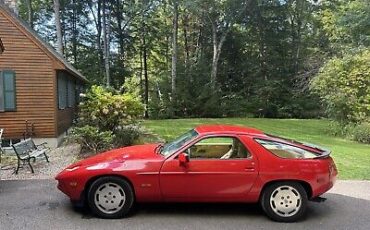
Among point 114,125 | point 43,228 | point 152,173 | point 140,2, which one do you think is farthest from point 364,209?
point 140,2

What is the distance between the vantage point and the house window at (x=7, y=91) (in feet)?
42.1

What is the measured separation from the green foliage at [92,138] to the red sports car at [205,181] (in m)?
5.51

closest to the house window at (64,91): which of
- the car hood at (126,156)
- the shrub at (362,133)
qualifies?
the car hood at (126,156)

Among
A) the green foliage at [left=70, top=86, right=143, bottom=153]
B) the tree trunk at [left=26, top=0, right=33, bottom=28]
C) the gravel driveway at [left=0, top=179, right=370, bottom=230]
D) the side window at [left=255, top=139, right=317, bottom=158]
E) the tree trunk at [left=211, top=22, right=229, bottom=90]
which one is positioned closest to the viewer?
the gravel driveway at [left=0, top=179, right=370, bottom=230]

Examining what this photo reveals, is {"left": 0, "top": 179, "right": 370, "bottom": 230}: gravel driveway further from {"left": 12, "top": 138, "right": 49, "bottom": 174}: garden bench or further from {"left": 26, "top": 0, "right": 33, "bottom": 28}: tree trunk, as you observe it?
{"left": 26, "top": 0, "right": 33, "bottom": 28}: tree trunk

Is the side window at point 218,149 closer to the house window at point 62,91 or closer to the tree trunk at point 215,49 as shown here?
the house window at point 62,91

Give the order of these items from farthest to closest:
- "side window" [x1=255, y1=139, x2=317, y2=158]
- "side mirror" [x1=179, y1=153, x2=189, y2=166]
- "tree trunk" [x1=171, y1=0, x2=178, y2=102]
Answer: "tree trunk" [x1=171, y1=0, x2=178, y2=102]
"side window" [x1=255, y1=139, x2=317, y2=158]
"side mirror" [x1=179, y1=153, x2=189, y2=166]

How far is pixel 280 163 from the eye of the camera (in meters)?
5.50

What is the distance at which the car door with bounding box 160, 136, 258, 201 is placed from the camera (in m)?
5.46

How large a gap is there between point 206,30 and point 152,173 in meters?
30.4

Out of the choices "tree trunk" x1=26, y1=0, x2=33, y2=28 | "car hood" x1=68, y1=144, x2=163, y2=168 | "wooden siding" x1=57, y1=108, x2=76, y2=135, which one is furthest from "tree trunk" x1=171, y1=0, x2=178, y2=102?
"car hood" x1=68, y1=144, x2=163, y2=168

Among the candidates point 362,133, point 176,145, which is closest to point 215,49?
point 362,133

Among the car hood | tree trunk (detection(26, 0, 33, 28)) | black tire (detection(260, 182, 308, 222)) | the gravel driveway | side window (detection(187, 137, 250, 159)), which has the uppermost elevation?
tree trunk (detection(26, 0, 33, 28))

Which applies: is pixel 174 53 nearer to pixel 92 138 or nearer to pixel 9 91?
pixel 9 91
